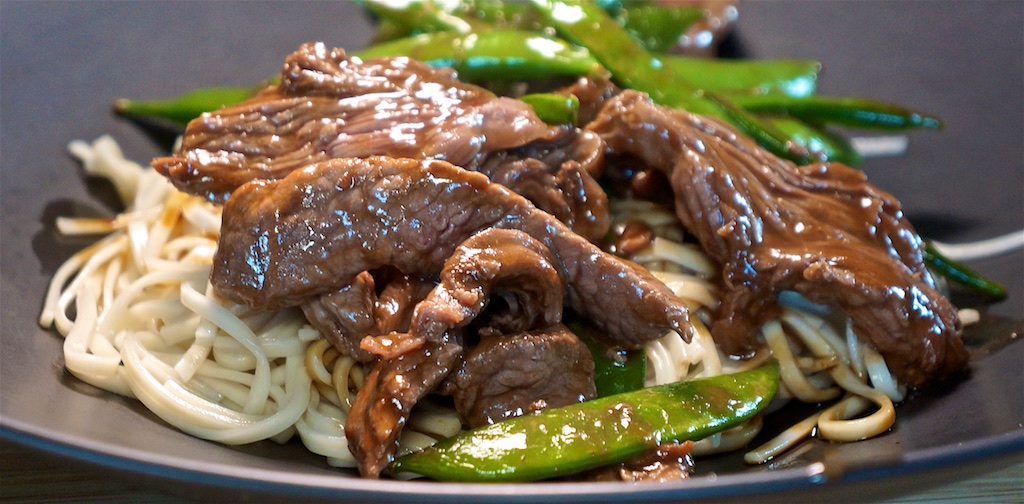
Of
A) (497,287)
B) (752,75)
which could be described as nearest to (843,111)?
(752,75)

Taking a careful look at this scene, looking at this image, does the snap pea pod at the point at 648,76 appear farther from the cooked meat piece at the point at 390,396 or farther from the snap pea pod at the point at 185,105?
the cooked meat piece at the point at 390,396

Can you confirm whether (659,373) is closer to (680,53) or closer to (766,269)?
(766,269)

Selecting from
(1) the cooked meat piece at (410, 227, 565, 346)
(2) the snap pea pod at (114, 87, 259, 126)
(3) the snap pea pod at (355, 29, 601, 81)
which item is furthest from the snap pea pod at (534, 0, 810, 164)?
(2) the snap pea pod at (114, 87, 259, 126)

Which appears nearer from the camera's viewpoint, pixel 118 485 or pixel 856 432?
pixel 118 485

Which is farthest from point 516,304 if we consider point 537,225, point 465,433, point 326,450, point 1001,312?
point 1001,312

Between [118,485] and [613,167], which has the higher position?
[613,167]

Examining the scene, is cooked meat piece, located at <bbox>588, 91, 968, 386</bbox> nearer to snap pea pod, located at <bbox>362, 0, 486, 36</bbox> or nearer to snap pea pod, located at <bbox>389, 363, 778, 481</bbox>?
snap pea pod, located at <bbox>389, 363, 778, 481</bbox>

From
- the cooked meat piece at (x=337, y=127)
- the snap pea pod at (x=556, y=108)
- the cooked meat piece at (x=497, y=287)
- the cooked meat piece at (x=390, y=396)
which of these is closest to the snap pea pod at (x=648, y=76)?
A: the snap pea pod at (x=556, y=108)
